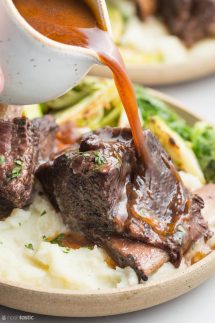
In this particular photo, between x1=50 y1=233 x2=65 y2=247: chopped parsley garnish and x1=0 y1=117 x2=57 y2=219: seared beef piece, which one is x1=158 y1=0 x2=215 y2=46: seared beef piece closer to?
x1=0 y1=117 x2=57 y2=219: seared beef piece

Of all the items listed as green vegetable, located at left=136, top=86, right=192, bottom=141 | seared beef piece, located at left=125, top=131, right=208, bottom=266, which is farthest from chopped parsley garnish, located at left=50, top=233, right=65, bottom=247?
green vegetable, located at left=136, top=86, right=192, bottom=141

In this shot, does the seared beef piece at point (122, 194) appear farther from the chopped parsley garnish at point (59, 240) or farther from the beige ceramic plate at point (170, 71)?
the beige ceramic plate at point (170, 71)

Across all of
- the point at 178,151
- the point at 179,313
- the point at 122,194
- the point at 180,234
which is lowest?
the point at 179,313

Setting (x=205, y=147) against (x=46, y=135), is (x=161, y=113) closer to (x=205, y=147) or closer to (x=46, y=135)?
(x=205, y=147)

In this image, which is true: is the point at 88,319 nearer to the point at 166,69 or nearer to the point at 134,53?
the point at 166,69

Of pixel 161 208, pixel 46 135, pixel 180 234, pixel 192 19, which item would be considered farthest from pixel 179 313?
pixel 192 19
